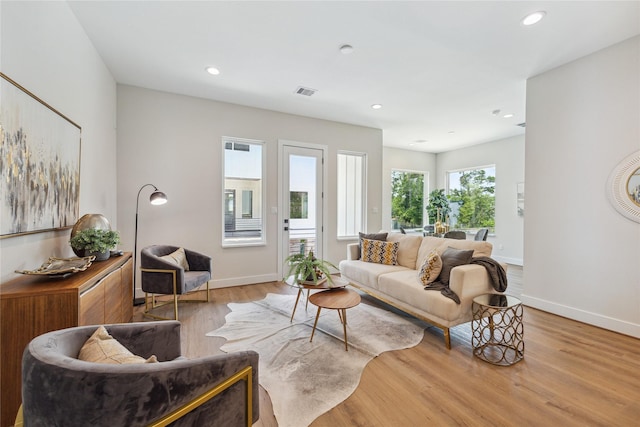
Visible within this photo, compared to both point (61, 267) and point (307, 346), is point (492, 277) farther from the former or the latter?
point (61, 267)

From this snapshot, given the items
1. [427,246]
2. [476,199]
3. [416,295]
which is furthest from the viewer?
[476,199]

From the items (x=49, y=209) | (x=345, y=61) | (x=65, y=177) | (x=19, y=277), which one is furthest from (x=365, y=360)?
(x=345, y=61)

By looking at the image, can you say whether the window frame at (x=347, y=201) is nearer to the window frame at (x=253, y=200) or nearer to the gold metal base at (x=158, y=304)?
the window frame at (x=253, y=200)

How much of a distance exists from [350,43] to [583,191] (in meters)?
2.95

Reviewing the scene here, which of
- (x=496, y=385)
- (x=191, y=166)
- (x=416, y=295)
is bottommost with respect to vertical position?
(x=496, y=385)

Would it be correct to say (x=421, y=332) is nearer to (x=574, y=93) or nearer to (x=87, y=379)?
(x=87, y=379)

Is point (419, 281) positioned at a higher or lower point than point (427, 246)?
lower

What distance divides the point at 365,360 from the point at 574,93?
11.9 ft

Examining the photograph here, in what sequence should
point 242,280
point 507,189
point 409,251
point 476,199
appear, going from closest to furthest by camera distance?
point 409,251, point 242,280, point 507,189, point 476,199

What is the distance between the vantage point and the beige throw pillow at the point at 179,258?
3371 millimetres

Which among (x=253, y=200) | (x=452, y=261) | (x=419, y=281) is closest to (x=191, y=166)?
(x=253, y=200)

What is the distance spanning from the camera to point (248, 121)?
4.57 meters

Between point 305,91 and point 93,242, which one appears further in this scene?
point 305,91

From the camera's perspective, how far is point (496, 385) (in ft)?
6.53
